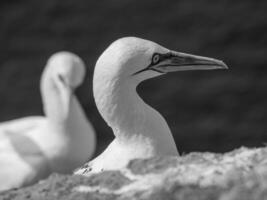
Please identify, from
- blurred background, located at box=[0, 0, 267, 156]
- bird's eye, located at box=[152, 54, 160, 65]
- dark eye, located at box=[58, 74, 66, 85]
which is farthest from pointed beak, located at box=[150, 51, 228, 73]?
blurred background, located at box=[0, 0, 267, 156]

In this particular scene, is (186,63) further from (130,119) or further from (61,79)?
(61,79)

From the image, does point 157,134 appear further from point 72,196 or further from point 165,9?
point 165,9

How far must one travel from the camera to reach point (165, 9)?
55.0ft

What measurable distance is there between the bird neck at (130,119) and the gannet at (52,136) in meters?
5.28

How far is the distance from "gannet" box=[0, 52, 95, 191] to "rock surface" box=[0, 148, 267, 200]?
6.19m

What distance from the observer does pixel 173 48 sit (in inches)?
620

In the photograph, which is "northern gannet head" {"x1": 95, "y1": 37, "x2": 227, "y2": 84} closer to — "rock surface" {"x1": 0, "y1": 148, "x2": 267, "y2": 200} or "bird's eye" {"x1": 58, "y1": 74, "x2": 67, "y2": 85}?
"rock surface" {"x1": 0, "y1": 148, "x2": 267, "y2": 200}

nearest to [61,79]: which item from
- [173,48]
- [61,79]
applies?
[61,79]

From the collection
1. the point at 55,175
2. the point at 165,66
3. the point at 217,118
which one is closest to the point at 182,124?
the point at 217,118

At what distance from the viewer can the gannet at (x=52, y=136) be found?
12164 millimetres

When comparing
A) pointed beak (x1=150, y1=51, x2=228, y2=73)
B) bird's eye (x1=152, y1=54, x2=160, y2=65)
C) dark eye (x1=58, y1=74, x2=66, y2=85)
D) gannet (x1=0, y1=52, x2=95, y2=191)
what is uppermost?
bird's eye (x1=152, y1=54, x2=160, y2=65)

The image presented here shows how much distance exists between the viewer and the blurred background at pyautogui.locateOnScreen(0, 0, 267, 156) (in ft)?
49.1

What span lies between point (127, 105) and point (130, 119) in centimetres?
10

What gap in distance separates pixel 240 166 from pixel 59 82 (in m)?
7.73
